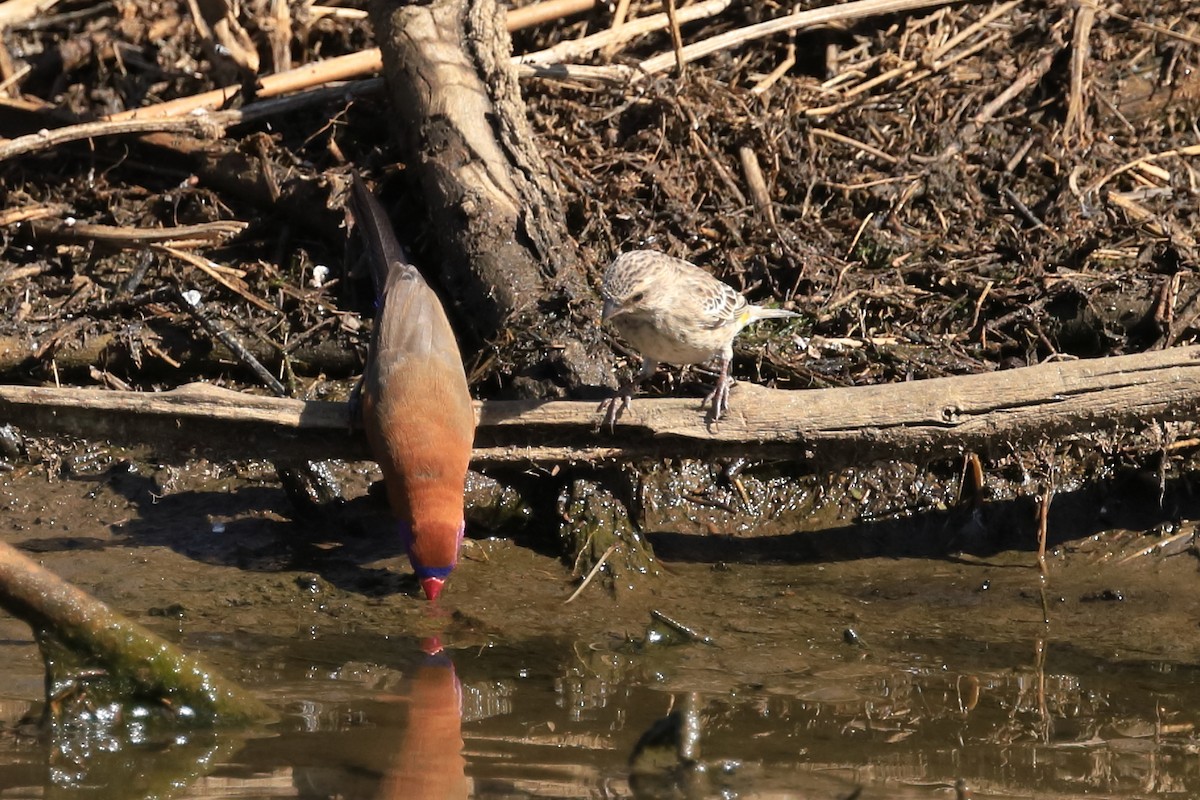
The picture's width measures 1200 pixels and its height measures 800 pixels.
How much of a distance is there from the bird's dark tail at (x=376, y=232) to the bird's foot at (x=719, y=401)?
1.91m

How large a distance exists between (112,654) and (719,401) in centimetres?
Result: 257

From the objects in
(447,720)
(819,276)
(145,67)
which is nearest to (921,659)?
(447,720)

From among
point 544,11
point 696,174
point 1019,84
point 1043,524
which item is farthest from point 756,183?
point 1043,524

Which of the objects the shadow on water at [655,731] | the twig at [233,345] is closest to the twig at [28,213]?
the twig at [233,345]

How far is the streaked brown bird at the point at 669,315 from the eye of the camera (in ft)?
19.6

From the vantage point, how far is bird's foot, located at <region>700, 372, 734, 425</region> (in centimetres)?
592

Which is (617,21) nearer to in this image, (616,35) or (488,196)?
(616,35)

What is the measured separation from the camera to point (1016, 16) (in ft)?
31.6

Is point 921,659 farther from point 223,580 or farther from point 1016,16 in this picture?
point 1016,16

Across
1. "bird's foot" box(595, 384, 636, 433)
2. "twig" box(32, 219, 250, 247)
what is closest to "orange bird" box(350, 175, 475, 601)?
"bird's foot" box(595, 384, 636, 433)

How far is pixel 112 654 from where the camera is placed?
4914 millimetres

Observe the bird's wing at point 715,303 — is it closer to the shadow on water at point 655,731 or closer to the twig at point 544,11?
the shadow on water at point 655,731

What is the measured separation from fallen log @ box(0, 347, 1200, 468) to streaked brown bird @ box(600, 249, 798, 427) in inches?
4.5

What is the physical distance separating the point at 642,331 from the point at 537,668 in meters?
1.52
